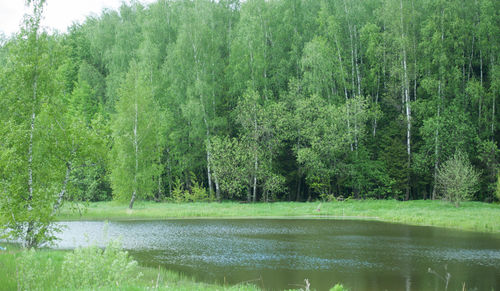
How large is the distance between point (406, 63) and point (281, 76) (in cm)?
1333

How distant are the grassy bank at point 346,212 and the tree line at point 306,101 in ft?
12.6

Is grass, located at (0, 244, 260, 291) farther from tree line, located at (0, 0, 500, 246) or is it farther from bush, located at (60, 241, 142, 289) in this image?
tree line, located at (0, 0, 500, 246)

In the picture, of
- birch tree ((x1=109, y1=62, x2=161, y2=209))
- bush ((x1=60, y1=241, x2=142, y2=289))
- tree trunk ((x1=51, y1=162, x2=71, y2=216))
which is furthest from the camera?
birch tree ((x1=109, y1=62, x2=161, y2=209))

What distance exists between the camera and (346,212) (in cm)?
3434

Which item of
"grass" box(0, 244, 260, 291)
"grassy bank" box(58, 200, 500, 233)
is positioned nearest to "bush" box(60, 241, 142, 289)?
"grass" box(0, 244, 260, 291)

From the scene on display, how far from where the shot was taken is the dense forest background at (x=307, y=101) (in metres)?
39.5

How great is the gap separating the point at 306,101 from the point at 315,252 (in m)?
25.2

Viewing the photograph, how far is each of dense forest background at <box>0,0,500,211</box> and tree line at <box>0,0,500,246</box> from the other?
0.16m

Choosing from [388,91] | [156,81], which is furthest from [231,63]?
[388,91]

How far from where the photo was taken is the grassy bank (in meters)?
28.9

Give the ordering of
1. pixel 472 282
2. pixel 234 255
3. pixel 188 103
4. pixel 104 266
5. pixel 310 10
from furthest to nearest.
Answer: pixel 310 10, pixel 188 103, pixel 234 255, pixel 472 282, pixel 104 266

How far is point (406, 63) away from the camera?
42250mm

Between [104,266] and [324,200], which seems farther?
[324,200]

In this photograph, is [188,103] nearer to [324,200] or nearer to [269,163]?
[269,163]
